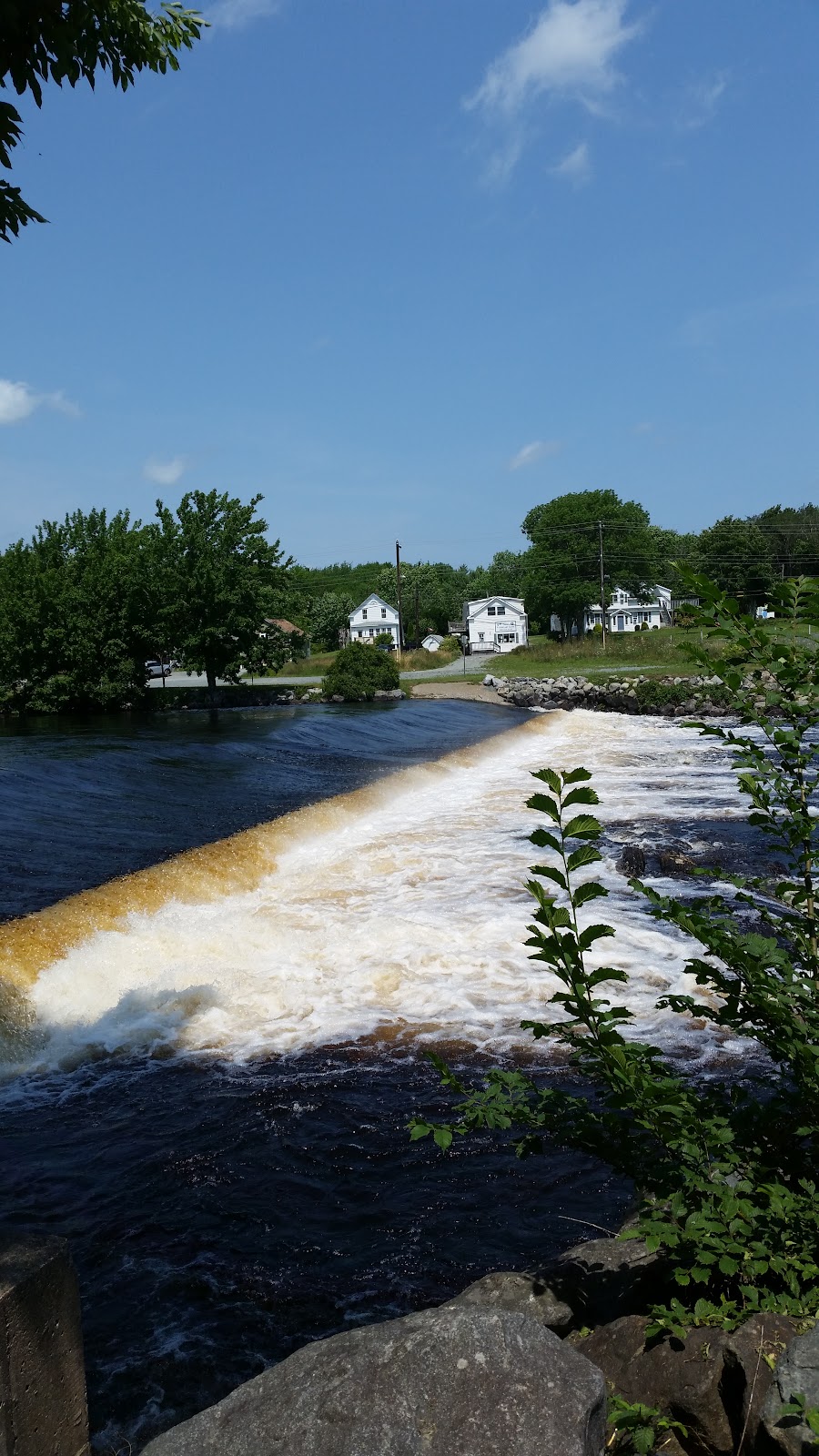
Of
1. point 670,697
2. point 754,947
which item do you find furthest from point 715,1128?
point 670,697

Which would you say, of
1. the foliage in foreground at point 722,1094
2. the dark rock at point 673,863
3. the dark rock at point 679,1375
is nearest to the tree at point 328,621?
the dark rock at point 673,863

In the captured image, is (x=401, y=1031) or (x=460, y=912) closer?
(x=401, y=1031)

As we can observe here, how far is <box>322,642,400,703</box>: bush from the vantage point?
46.1m

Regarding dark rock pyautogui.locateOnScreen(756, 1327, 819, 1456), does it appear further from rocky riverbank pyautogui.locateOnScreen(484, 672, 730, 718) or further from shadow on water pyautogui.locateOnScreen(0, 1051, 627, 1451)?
rocky riverbank pyautogui.locateOnScreen(484, 672, 730, 718)

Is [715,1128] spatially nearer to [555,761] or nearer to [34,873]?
[34,873]

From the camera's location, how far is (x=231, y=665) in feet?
145

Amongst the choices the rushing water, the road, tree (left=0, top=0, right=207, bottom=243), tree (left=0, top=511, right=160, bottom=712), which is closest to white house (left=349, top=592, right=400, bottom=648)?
the road

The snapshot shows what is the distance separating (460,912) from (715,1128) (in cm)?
780

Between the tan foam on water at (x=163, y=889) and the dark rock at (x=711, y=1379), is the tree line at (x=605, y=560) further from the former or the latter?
the dark rock at (x=711, y=1379)

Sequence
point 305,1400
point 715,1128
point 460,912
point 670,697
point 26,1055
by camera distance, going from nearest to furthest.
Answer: point 305,1400 → point 715,1128 → point 26,1055 → point 460,912 → point 670,697

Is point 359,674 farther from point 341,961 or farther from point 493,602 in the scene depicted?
point 493,602

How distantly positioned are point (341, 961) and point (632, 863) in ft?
16.5

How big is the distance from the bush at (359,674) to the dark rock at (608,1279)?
41.9 metres

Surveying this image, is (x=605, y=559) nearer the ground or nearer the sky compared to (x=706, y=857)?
nearer the sky
